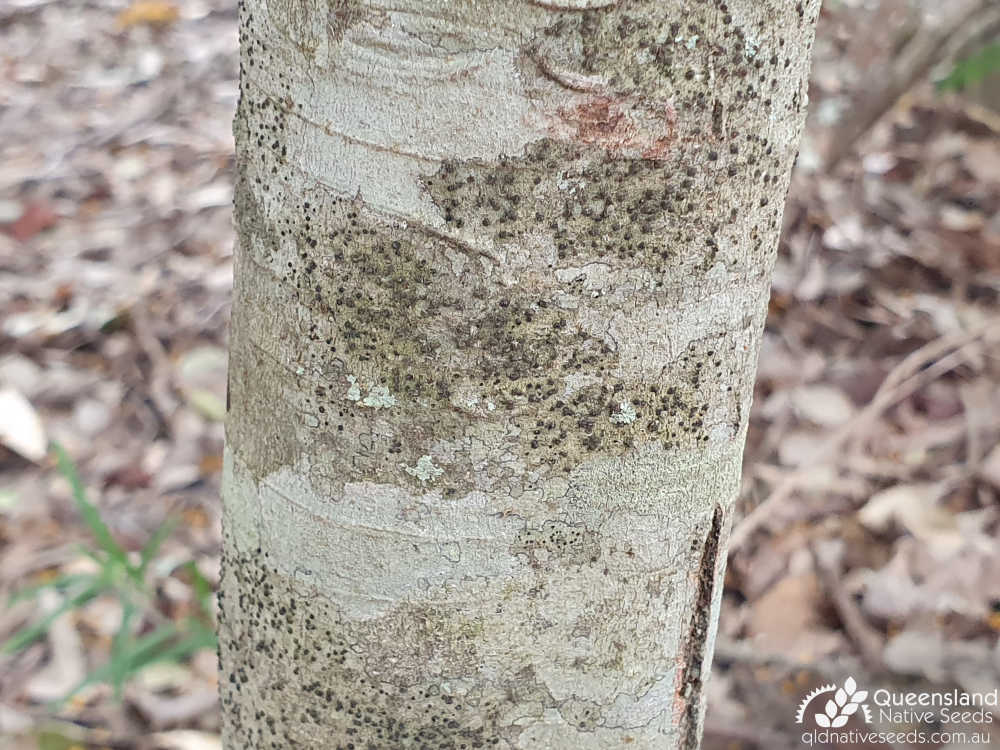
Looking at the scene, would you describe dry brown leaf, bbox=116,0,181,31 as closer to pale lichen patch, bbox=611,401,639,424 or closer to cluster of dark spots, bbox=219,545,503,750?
cluster of dark spots, bbox=219,545,503,750

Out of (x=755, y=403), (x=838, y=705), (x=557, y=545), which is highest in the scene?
(x=557, y=545)

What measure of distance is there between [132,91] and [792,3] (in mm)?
3276

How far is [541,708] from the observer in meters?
0.77

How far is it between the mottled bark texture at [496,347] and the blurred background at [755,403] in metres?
1.00

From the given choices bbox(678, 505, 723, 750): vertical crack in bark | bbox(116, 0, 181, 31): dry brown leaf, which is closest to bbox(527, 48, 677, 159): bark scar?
bbox(678, 505, 723, 750): vertical crack in bark

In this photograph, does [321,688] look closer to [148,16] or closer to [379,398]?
[379,398]

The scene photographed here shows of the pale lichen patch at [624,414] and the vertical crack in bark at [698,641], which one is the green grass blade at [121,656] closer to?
the vertical crack in bark at [698,641]

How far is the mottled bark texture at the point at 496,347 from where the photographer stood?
604mm

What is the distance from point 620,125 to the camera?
0.61 m

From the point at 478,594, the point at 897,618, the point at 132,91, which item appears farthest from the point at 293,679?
the point at 132,91

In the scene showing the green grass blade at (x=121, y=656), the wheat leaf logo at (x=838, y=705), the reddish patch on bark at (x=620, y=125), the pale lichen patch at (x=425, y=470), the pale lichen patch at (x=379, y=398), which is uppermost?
the reddish patch on bark at (x=620, y=125)

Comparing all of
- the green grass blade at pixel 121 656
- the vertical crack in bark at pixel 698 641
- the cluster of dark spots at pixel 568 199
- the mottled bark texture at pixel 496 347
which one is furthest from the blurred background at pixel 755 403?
the cluster of dark spots at pixel 568 199

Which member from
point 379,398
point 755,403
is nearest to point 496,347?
point 379,398

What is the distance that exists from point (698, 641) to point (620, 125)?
42 cm
